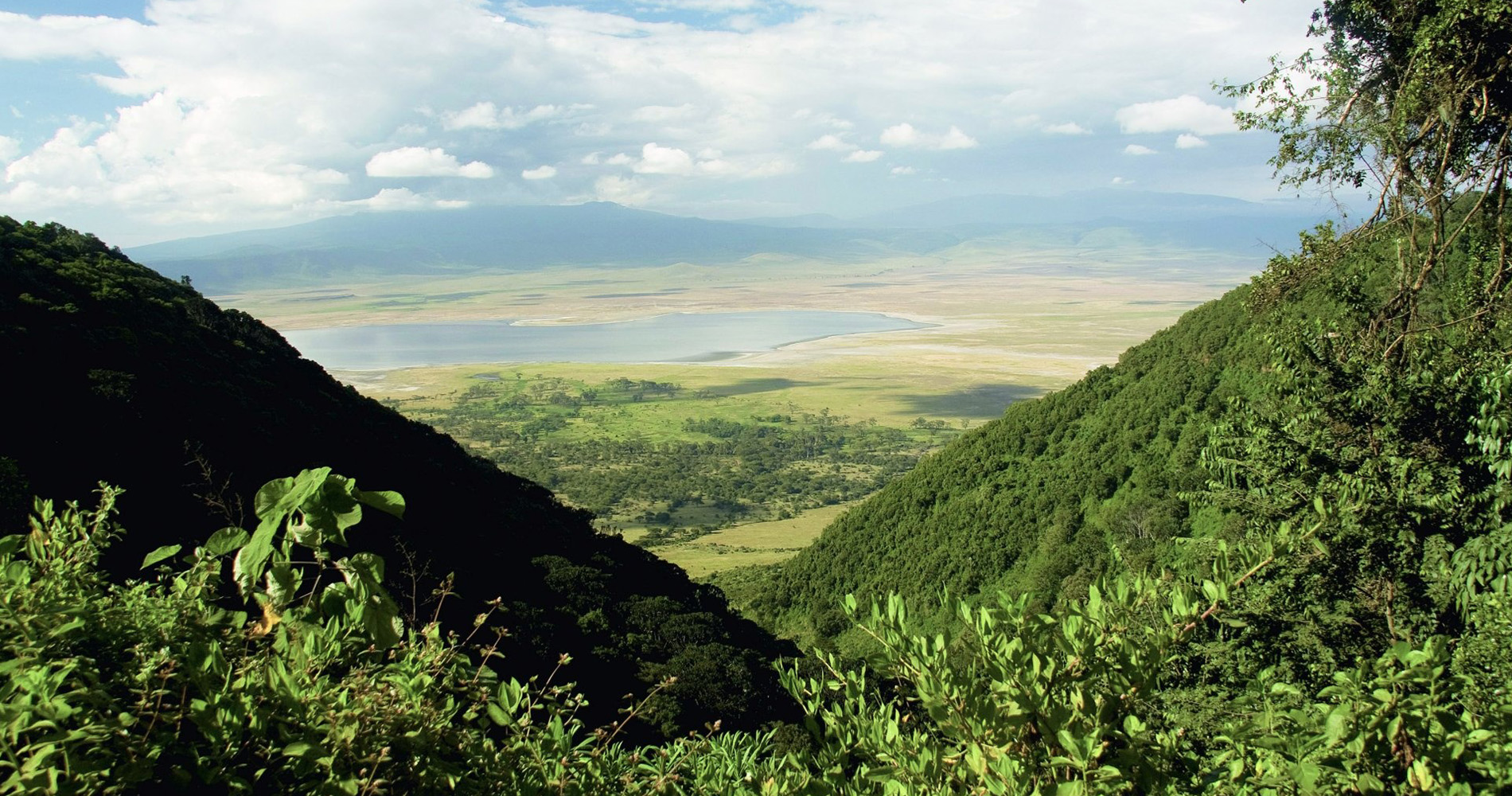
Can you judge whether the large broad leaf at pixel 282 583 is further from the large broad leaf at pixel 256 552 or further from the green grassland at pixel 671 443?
the green grassland at pixel 671 443

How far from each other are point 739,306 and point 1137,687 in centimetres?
18093

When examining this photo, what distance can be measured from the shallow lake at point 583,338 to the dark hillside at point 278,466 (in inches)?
3270

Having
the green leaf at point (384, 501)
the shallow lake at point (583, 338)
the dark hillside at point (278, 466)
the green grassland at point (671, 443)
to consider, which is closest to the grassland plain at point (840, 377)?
the green grassland at point (671, 443)

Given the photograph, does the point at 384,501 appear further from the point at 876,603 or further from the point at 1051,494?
the point at 1051,494

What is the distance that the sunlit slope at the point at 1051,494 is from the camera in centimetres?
2311

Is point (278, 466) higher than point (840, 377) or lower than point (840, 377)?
higher

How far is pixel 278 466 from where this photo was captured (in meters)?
15.9

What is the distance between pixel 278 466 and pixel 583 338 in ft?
410

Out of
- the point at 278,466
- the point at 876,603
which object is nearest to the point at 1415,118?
the point at 876,603

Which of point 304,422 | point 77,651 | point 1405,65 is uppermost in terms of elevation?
point 1405,65

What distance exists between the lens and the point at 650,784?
8.45ft

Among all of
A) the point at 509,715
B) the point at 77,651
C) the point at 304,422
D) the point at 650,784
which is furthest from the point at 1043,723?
the point at 304,422

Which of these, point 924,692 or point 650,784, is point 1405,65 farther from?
point 650,784

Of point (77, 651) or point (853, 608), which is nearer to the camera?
point (77, 651)
